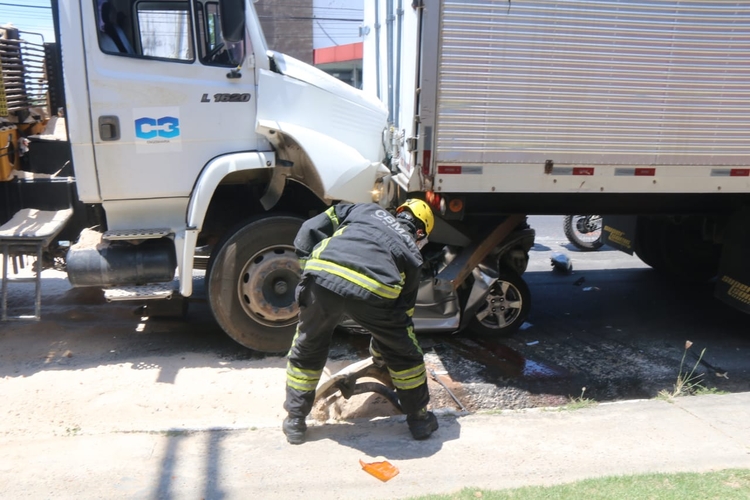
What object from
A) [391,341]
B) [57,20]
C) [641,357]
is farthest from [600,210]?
[57,20]

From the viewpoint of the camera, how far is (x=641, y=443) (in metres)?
3.71

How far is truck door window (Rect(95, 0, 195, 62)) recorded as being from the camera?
4621 mm

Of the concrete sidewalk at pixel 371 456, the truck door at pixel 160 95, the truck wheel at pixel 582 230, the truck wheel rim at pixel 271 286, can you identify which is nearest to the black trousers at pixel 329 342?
the concrete sidewalk at pixel 371 456

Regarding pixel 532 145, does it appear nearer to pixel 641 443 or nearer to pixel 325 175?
pixel 325 175

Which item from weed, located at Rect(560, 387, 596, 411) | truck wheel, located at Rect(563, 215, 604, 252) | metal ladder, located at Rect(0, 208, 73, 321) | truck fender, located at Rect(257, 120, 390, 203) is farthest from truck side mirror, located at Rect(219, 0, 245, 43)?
truck wheel, located at Rect(563, 215, 604, 252)

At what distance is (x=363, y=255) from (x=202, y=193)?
173cm

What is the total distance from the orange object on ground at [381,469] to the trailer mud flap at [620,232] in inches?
177

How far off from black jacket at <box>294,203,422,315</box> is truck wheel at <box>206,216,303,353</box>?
4.15 ft

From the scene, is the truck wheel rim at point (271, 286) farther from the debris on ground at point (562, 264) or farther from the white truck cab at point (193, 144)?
the debris on ground at point (562, 264)

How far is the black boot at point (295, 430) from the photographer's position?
3664 millimetres

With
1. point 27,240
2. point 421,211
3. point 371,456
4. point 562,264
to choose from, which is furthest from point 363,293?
point 562,264

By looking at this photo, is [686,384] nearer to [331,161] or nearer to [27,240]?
[331,161]

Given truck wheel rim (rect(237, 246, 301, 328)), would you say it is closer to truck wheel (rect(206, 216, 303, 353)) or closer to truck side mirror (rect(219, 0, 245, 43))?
truck wheel (rect(206, 216, 303, 353))

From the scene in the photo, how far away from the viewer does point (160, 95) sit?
4625 millimetres
